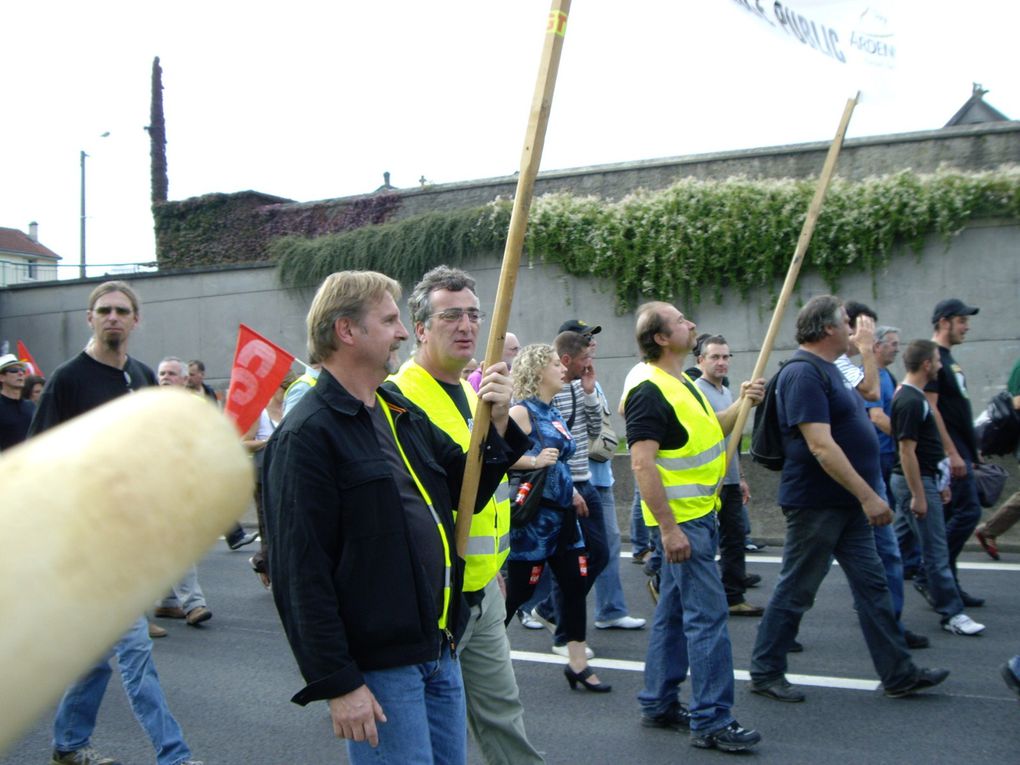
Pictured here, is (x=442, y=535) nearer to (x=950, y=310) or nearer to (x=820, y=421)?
(x=820, y=421)

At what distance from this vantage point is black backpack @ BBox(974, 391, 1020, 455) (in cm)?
740

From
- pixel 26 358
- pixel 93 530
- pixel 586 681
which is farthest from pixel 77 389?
pixel 26 358

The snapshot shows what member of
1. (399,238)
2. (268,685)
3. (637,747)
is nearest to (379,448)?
(637,747)

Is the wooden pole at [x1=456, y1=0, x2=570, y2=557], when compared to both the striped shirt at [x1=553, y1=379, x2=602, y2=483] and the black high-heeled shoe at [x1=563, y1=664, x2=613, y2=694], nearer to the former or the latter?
the black high-heeled shoe at [x1=563, y1=664, x2=613, y2=694]

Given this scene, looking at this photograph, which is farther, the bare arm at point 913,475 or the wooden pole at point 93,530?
the bare arm at point 913,475

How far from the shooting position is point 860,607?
17.5 feet

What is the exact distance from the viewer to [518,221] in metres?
2.95

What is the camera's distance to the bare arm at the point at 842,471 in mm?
5137

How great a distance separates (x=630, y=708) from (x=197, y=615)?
11.7 feet

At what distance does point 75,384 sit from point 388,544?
7.85ft

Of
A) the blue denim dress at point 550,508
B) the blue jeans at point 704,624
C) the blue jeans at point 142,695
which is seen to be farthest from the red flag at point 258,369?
the blue jeans at point 704,624

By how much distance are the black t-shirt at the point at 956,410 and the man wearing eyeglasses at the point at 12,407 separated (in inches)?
256

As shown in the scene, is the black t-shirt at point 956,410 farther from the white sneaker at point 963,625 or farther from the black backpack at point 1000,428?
the white sneaker at point 963,625

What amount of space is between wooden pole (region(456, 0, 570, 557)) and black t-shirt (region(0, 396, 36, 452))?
5472 millimetres
